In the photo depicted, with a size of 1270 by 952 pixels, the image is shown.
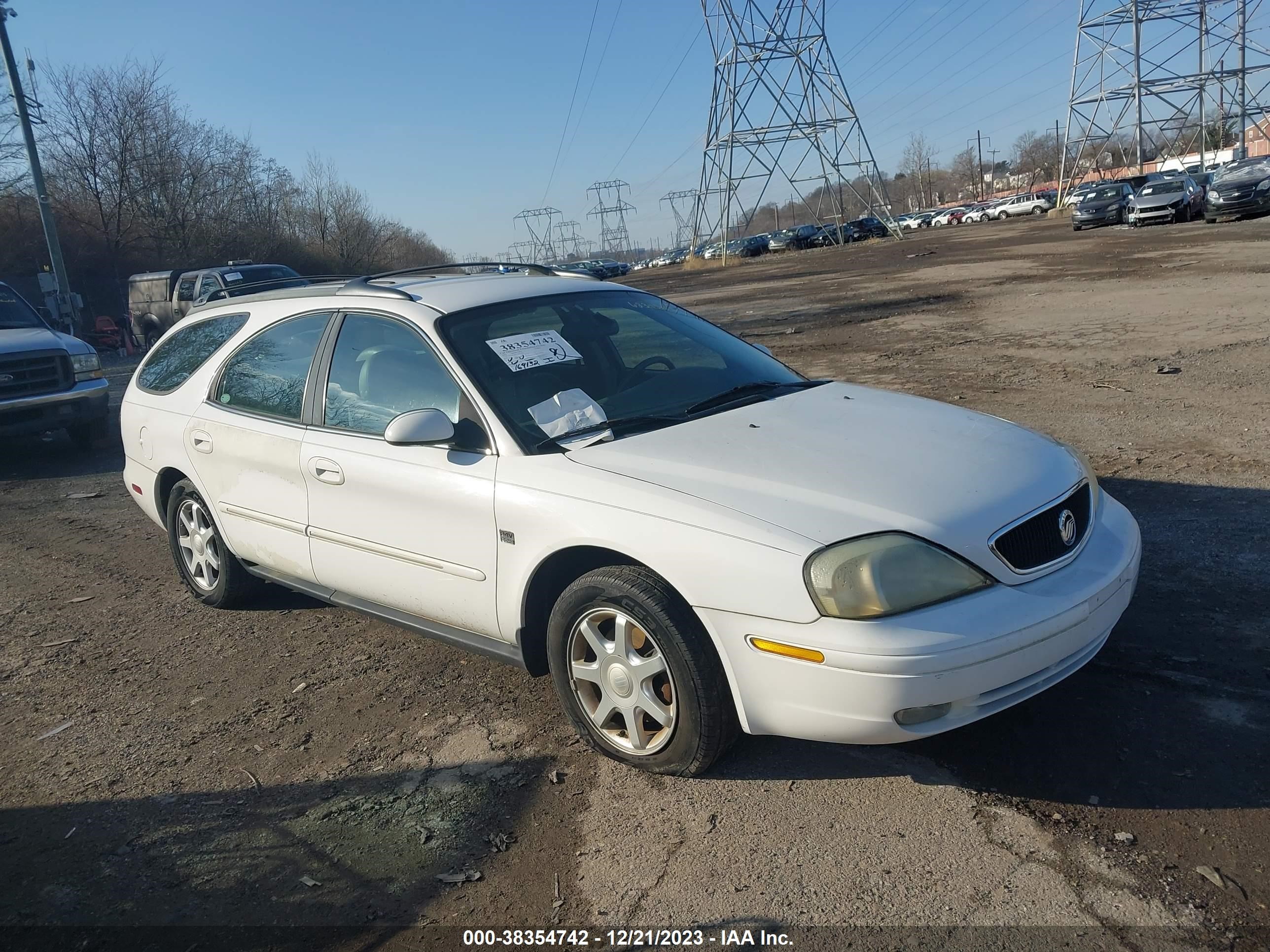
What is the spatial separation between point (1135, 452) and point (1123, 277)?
1298cm

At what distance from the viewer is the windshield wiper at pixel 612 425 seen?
11.8ft

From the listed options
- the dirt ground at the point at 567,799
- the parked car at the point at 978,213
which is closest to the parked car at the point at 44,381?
the dirt ground at the point at 567,799

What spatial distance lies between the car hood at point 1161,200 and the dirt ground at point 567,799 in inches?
1306

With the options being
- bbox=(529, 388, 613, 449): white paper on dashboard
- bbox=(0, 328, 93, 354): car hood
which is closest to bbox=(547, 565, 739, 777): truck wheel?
bbox=(529, 388, 613, 449): white paper on dashboard

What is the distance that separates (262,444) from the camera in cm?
450

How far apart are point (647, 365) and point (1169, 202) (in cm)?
3611

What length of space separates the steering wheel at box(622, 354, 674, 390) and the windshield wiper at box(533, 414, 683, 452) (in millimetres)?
379

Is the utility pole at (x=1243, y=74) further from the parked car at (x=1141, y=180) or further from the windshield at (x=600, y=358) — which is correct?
the windshield at (x=600, y=358)

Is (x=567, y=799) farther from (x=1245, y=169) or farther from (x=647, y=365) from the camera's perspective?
(x=1245, y=169)

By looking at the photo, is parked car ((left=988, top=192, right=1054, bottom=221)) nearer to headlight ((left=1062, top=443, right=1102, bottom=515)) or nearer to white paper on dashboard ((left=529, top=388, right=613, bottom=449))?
headlight ((left=1062, top=443, right=1102, bottom=515))

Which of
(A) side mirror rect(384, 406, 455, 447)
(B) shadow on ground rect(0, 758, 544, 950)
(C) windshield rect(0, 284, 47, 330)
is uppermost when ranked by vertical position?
(C) windshield rect(0, 284, 47, 330)

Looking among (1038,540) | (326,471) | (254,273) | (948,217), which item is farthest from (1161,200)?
(948,217)

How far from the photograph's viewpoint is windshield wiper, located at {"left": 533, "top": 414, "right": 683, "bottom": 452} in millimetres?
3592

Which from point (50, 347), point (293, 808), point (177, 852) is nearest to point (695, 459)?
point (293, 808)
